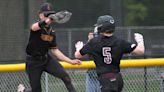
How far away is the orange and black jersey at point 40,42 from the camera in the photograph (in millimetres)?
8703

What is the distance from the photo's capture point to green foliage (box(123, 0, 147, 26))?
12.9 metres

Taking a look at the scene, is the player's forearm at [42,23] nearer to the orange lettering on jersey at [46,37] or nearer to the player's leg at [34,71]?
the orange lettering on jersey at [46,37]

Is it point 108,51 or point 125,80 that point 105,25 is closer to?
point 108,51

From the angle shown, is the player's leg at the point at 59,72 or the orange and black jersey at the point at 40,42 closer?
the orange and black jersey at the point at 40,42

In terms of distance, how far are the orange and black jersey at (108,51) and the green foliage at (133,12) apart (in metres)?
4.90

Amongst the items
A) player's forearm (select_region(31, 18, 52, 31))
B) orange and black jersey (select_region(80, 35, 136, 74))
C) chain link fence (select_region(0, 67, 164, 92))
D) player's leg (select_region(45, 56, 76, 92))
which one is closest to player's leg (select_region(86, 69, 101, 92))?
chain link fence (select_region(0, 67, 164, 92))

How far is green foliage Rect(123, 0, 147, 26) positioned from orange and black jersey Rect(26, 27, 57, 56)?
4.23 meters

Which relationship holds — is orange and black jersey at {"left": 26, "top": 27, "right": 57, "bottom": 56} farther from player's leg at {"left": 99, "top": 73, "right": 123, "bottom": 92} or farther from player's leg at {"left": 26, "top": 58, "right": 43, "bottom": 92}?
player's leg at {"left": 99, "top": 73, "right": 123, "bottom": 92}

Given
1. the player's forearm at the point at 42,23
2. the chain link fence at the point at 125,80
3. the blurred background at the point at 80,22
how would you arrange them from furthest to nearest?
1. the blurred background at the point at 80,22
2. the chain link fence at the point at 125,80
3. the player's forearm at the point at 42,23

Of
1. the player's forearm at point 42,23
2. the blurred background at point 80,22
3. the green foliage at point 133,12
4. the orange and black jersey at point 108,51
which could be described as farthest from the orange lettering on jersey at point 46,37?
the green foliage at point 133,12

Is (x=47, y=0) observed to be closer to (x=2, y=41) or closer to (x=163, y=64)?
(x=2, y=41)

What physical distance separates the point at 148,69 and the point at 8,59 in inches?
123

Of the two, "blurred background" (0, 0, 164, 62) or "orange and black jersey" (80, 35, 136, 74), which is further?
"blurred background" (0, 0, 164, 62)

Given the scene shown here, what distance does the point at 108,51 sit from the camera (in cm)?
790
